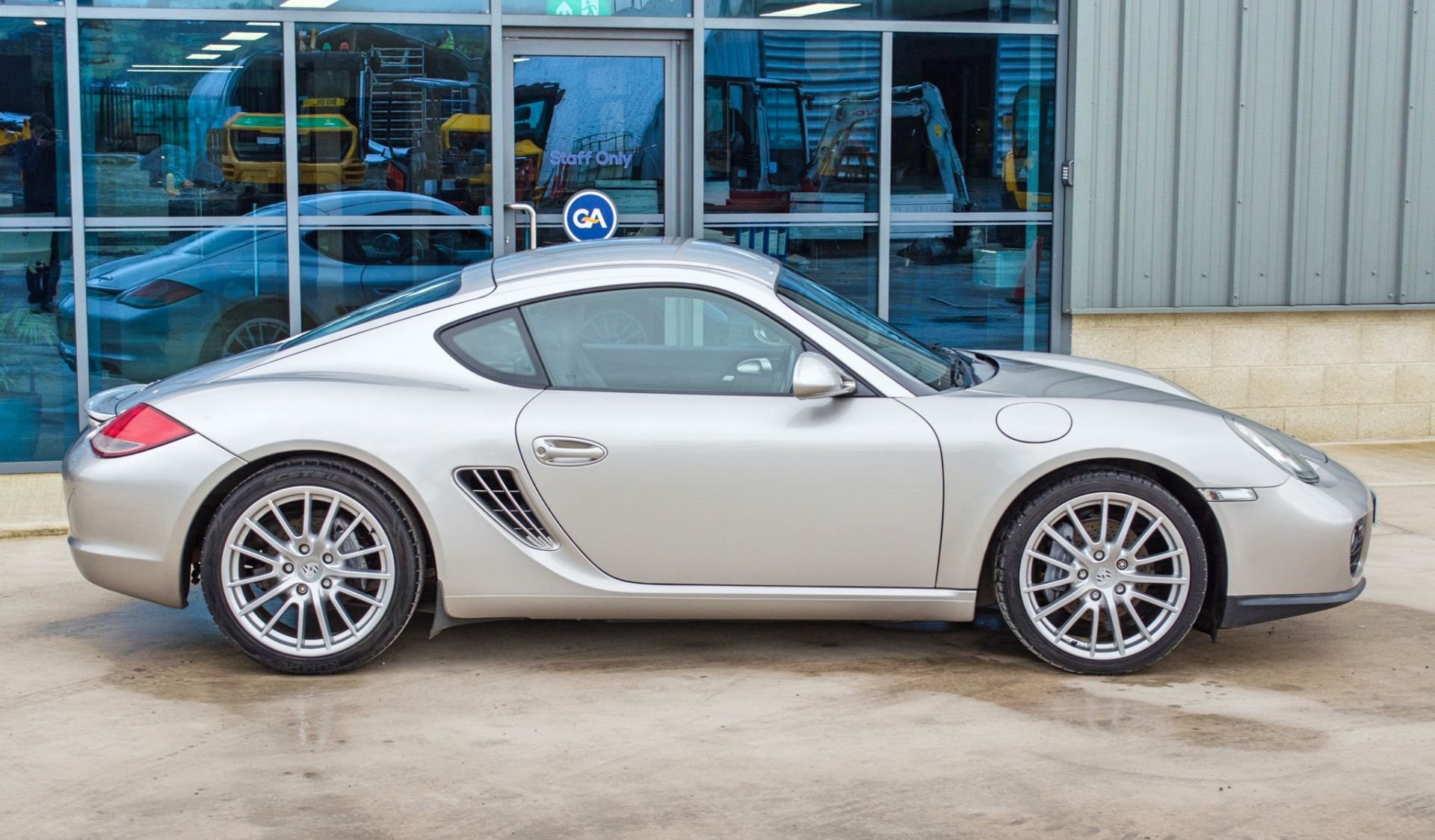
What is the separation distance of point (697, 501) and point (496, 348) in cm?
86

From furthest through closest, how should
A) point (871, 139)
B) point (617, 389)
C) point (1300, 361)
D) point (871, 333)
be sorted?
→ point (1300, 361), point (871, 139), point (871, 333), point (617, 389)

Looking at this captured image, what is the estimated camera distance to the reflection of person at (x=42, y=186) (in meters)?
8.97

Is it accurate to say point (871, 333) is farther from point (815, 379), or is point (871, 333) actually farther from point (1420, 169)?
point (1420, 169)

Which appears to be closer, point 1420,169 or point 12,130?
point 12,130

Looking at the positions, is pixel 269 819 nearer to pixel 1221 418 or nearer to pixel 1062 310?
pixel 1221 418

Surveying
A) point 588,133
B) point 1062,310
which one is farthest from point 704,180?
point 1062,310

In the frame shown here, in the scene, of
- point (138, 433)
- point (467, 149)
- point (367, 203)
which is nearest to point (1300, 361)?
point (467, 149)

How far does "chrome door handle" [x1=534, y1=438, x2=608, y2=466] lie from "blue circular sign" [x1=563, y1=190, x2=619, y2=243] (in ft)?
14.9

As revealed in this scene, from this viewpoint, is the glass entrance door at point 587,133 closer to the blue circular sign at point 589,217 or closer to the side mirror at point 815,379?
the blue circular sign at point 589,217

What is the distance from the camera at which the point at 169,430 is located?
17.0 feet

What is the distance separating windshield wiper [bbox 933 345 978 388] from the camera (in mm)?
5543

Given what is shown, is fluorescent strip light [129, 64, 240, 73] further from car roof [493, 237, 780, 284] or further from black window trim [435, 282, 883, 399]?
black window trim [435, 282, 883, 399]

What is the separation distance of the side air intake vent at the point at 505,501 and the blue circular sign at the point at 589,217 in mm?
4538

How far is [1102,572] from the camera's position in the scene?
5156 millimetres
